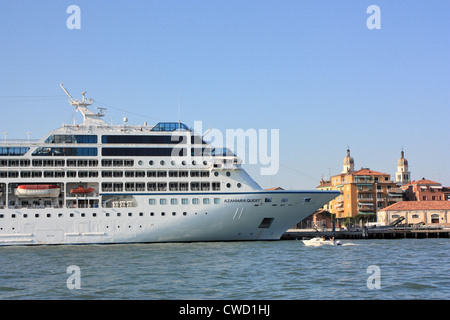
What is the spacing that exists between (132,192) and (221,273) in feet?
55.4

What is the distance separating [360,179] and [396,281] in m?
62.4

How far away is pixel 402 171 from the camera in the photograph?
344 ft

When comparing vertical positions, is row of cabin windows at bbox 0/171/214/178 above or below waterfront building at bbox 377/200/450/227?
above

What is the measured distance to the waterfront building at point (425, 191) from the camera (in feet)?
277

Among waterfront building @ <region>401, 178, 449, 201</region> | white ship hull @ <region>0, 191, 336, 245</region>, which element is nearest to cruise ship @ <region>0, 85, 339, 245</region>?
white ship hull @ <region>0, 191, 336, 245</region>

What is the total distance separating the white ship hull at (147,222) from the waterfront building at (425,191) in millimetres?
51532

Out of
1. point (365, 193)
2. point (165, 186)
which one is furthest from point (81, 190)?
point (365, 193)

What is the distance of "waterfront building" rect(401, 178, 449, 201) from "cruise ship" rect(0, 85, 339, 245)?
49.2 m

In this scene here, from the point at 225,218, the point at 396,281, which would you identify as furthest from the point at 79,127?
the point at 396,281

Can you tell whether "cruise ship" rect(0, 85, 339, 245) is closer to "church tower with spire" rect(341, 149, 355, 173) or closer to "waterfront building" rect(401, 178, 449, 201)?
"waterfront building" rect(401, 178, 449, 201)

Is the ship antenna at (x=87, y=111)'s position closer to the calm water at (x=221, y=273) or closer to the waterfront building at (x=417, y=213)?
the calm water at (x=221, y=273)

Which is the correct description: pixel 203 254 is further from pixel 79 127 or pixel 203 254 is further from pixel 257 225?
pixel 79 127

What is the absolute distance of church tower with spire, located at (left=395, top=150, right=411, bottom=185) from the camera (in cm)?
10444

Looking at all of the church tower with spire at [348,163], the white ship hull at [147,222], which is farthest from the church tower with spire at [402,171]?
the white ship hull at [147,222]
